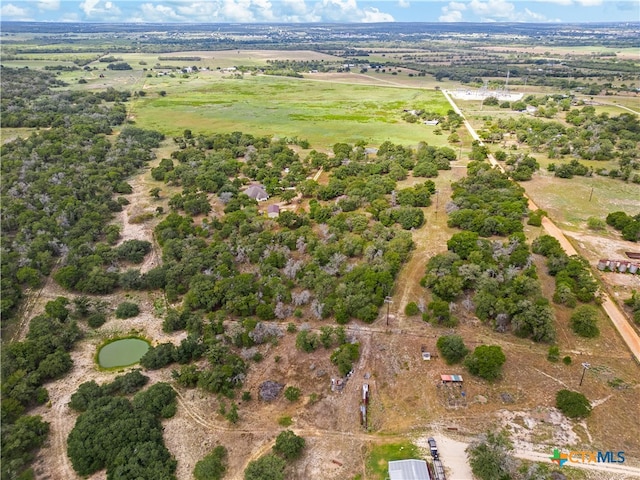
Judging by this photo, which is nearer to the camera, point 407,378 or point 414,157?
point 407,378

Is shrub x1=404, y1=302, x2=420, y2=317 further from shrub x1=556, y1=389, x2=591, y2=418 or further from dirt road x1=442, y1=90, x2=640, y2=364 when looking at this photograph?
dirt road x1=442, y1=90, x2=640, y2=364

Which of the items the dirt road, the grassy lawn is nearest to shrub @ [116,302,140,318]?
the grassy lawn

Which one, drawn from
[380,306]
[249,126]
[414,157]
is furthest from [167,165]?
[380,306]

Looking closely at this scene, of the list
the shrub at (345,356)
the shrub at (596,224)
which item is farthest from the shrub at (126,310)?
the shrub at (596,224)

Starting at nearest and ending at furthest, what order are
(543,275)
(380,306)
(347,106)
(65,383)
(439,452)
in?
1. (439,452)
2. (65,383)
3. (380,306)
4. (543,275)
5. (347,106)

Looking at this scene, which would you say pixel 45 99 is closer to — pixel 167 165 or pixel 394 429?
pixel 167 165

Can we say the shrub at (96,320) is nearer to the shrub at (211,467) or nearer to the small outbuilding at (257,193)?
the shrub at (211,467)

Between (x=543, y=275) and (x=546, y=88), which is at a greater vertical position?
(x=546, y=88)
